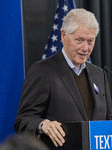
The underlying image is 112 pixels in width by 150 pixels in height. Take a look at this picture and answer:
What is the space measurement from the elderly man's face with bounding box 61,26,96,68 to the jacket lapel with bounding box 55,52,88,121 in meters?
0.07

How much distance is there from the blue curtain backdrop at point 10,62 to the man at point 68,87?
0.50m

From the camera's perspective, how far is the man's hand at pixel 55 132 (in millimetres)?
1023

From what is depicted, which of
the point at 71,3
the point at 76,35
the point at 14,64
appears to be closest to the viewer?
the point at 76,35

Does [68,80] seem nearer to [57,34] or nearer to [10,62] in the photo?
[10,62]

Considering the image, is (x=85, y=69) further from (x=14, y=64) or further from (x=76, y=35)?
(x=14, y=64)

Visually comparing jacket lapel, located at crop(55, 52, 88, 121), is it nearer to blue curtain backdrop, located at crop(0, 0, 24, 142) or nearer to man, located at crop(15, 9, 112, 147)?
man, located at crop(15, 9, 112, 147)

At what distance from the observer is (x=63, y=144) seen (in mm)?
1023

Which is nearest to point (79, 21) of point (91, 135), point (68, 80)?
point (68, 80)

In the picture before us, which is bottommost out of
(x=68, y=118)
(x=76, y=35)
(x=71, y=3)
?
(x=68, y=118)

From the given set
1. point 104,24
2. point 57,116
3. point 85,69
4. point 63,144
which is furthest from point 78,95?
point 104,24

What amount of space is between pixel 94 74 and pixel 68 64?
0.72 ft

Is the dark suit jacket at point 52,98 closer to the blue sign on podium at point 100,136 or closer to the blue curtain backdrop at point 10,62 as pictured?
the blue curtain backdrop at point 10,62

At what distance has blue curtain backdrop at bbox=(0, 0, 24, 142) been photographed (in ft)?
7.09

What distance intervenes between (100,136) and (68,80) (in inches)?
32.1
